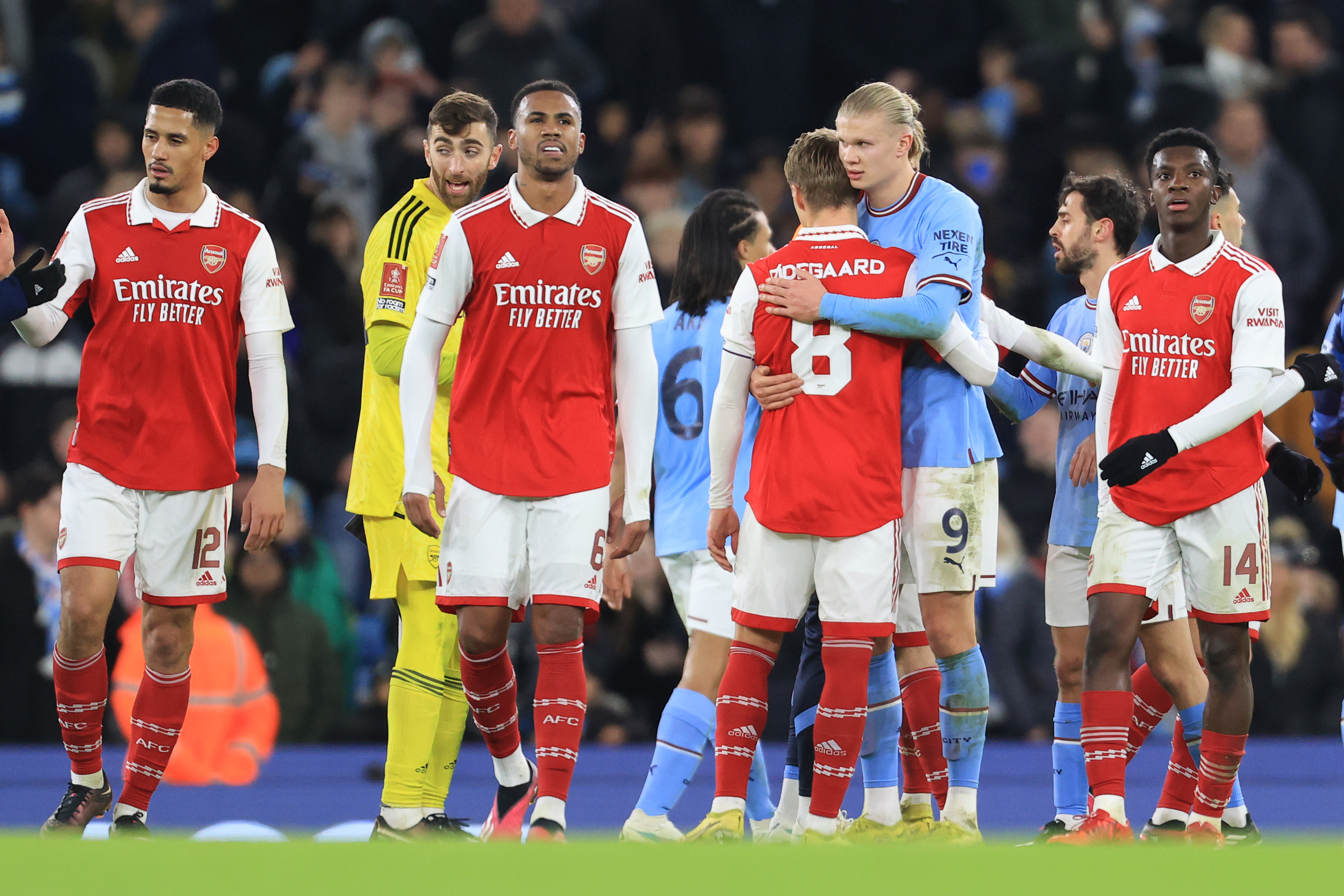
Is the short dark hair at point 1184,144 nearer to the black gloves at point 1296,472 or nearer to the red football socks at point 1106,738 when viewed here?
the black gloves at point 1296,472

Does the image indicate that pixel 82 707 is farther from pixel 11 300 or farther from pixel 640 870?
pixel 640 870

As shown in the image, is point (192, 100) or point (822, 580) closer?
point (822, 580)

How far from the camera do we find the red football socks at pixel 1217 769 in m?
5.95

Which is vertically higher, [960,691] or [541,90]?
[541,90]

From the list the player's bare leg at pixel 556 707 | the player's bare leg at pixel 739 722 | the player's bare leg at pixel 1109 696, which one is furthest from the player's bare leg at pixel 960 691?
the player's bare leg at pixel 556 707

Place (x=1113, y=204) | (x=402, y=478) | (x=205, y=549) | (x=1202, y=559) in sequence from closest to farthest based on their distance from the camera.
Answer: (x=1202, y=559), (x=205, y=549), (x=402, y=478), (x=1113, y=204)

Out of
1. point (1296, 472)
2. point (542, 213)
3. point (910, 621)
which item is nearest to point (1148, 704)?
point (1296, 472)

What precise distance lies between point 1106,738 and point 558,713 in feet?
5.88

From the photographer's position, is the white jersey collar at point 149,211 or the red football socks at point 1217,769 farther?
the white jersey collar at point 149,211

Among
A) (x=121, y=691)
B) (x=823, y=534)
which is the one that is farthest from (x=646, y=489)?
(x=121, y=691)

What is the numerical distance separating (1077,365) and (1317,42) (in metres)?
8.13

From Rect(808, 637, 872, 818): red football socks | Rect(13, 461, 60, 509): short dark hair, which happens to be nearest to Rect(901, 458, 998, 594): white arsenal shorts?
Rect(808, 637, 872, 818): red football socks

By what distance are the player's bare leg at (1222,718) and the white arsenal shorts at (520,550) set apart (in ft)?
6.87

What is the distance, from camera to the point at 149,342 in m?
6.28
